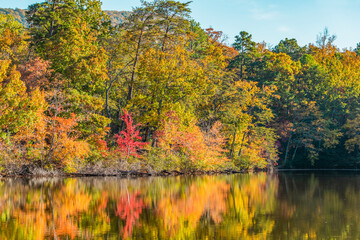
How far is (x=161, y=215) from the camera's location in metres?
11.5

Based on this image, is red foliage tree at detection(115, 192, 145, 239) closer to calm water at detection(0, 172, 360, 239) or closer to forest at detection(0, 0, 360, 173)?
calm water at detection(0, 172, 360, 239)

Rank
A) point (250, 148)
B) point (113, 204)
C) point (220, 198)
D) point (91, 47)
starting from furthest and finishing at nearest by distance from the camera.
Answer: point (250, 148), point (91, 47), point (220, 198), point (113, 204)

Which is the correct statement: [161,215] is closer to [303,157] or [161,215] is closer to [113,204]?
[113,204]

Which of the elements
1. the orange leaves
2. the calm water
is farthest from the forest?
the calm water

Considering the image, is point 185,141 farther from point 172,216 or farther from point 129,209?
point 172,216

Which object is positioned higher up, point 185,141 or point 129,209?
point 185,141

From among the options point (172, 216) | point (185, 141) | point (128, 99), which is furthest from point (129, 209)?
point (128, 99)

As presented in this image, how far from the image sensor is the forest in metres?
27.6

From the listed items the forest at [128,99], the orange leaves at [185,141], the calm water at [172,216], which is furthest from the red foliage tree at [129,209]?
the orange leaves at [185,141]

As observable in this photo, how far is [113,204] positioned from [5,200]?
12.5 feet

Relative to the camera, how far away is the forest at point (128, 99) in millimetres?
27609

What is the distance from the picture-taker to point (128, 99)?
122 ft

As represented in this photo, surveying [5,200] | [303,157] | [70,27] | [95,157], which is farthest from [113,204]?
[303,157]

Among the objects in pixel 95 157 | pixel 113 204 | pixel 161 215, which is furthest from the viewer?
pixel 95 157
